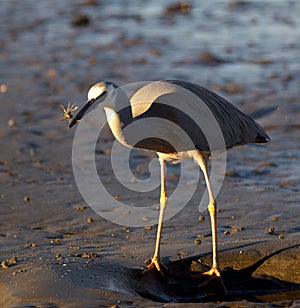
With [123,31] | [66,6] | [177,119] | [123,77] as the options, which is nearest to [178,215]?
[177,119]

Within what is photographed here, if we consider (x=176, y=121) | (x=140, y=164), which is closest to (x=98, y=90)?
(x=176, y=121)

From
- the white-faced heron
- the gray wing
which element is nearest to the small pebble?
the white-faced heron

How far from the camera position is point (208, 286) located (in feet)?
16.3

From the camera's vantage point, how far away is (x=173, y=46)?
1184cm

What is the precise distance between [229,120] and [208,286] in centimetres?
111

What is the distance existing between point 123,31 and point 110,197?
6.64 metres

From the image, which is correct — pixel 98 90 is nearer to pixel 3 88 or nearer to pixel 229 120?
pixel 229 120

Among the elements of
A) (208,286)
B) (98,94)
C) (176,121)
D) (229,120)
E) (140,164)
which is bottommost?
(140,164)

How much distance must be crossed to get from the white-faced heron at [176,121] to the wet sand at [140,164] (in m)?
0.29

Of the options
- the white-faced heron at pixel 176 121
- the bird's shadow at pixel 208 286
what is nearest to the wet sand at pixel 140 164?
the bird's shadow at pixel 208 286

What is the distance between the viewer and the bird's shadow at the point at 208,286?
4.95 meters

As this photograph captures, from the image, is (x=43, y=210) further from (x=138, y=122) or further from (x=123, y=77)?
(x=123, y=77)

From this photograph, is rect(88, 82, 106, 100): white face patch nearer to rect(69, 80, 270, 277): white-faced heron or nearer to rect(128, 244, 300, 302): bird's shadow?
rect(69, 80, 270, 277): white-faced heron

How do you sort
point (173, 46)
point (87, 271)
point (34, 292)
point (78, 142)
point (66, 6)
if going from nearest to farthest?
point (34, 292), point (87, 271), point (78, 142), point (173, 46), point (66, 6)
